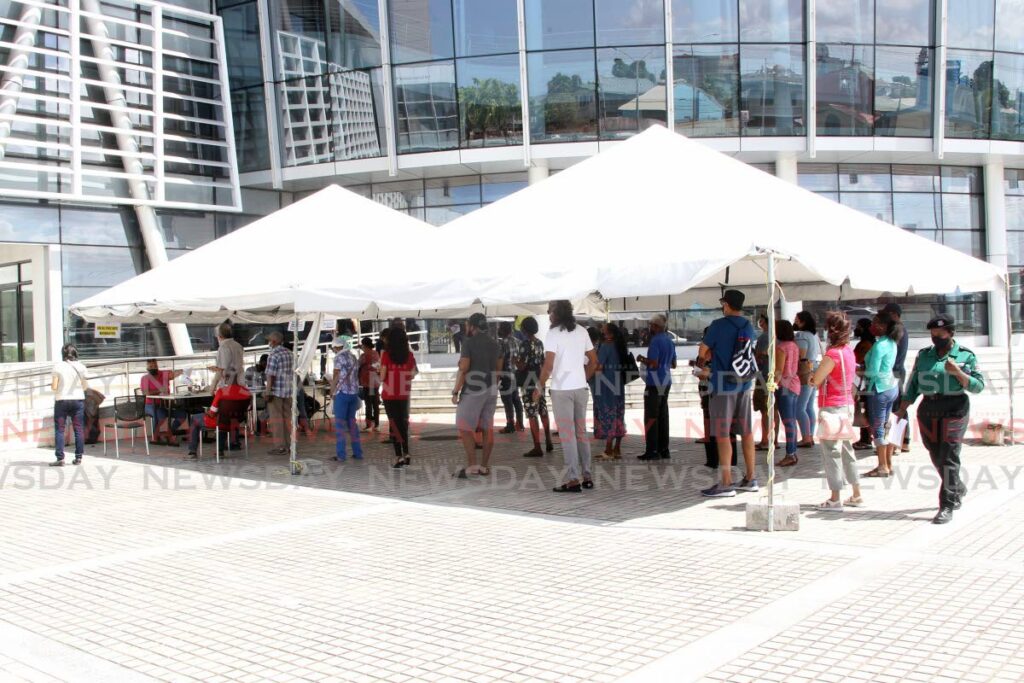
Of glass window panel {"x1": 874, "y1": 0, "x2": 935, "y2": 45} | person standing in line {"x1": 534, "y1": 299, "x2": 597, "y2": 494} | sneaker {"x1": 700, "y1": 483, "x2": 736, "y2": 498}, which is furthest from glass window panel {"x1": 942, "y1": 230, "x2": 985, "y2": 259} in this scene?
person standing in line {"x1": 534, "y1": 299, "x2": 597, "y2": 494}

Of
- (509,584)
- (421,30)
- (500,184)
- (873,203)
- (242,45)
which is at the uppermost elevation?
(242,45)

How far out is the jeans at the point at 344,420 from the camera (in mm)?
12141

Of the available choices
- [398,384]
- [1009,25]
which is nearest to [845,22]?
[1009,25]

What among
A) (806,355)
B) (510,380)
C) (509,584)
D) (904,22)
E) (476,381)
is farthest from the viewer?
(904,22)

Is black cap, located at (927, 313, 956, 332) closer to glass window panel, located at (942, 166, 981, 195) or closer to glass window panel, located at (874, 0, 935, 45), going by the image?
glass window panel, located at (874, 0, 935, 45)

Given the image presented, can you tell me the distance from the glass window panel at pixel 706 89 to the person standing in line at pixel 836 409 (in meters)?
17.7

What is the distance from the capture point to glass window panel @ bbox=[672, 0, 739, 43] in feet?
81.5

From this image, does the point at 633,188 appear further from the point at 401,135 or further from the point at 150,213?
the point at 150,213

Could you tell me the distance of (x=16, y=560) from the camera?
7305mm

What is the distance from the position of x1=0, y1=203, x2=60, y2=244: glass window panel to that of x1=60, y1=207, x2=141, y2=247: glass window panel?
235 mm

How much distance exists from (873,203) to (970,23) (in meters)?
5.41

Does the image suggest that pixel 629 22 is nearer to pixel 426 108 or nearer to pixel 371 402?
pixel 426 108

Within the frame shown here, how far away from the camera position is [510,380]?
575 inches

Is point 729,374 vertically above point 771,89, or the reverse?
point 771,89
